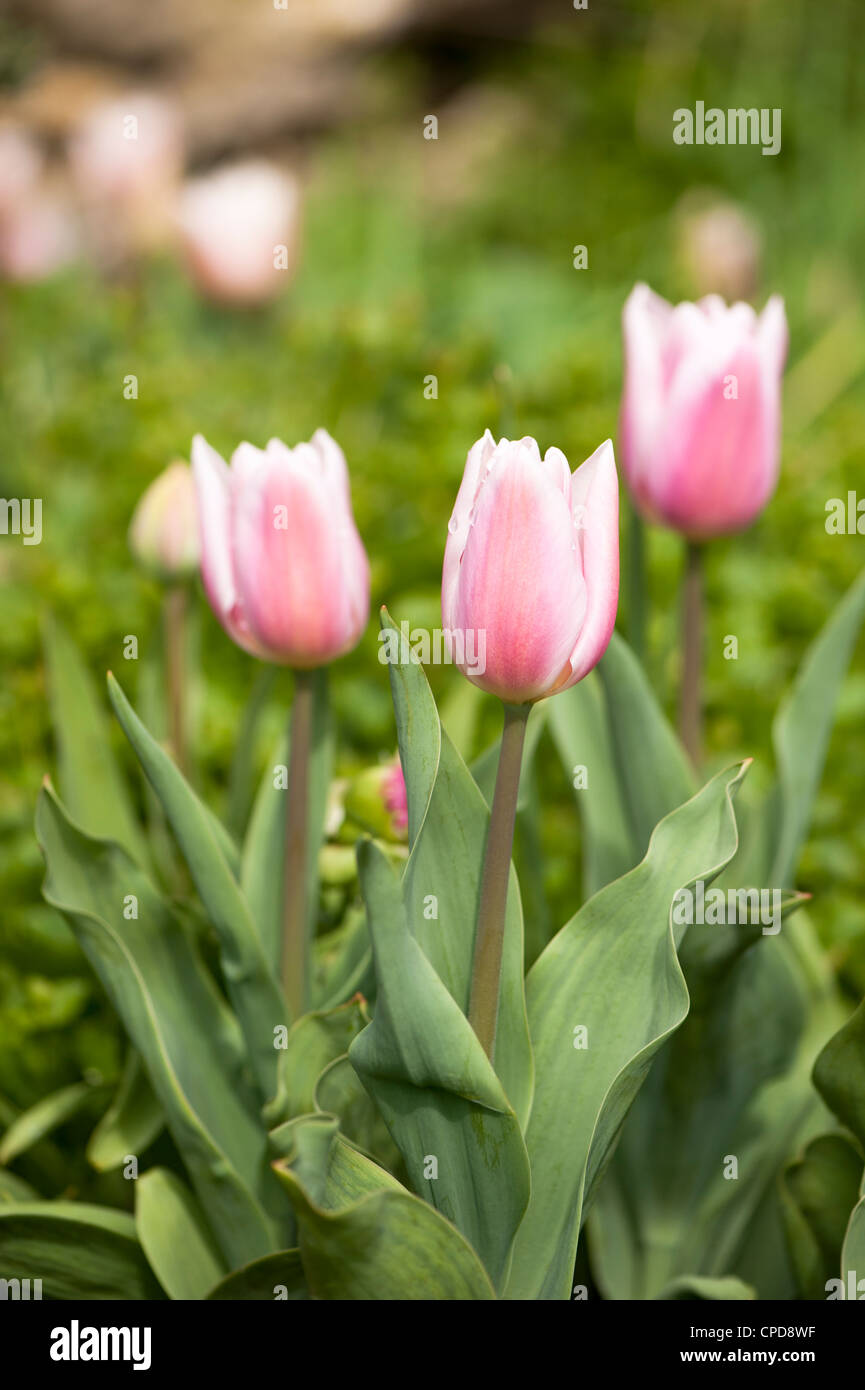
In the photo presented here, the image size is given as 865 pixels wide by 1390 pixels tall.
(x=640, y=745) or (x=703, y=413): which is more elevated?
(x=703, y=413)

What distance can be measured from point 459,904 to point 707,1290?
31 cm

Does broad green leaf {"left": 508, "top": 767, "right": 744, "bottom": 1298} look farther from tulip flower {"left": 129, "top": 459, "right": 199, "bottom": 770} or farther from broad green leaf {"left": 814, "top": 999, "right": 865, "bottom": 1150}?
tulip flower {"left": 129, "top": 459, "right": 199, "bottom": 770}

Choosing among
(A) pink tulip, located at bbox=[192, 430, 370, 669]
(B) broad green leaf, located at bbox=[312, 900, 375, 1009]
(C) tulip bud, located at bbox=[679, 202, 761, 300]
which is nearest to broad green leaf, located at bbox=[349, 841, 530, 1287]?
(B) broad green leaf, located at bbox=[312, 900, 375, 1009]

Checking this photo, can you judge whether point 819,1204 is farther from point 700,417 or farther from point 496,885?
point 700,417

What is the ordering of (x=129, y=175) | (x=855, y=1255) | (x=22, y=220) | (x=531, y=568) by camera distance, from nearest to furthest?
(x=531, y=568) < (x=855, y=1255) < (x=22, y=220) < (x=129, y=175)

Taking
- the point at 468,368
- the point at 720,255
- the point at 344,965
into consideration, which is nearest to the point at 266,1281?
the point at 344,965

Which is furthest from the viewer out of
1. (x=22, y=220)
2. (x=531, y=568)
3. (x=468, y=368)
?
(x=22, y=220)

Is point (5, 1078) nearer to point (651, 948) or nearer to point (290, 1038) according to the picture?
point (290, 1038)

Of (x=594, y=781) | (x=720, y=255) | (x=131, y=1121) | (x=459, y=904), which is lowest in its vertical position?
(x=131, y=1121)

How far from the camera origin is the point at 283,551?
0.75 metres

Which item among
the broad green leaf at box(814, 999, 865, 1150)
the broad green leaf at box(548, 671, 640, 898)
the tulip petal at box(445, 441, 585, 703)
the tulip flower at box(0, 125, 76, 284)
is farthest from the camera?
the tulip flower at box(0, 125, 76, 284)

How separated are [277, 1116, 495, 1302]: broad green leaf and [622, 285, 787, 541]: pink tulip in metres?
0.49

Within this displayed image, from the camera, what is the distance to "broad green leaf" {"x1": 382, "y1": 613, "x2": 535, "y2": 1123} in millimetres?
683

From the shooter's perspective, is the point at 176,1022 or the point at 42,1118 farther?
the point at 42,1118
